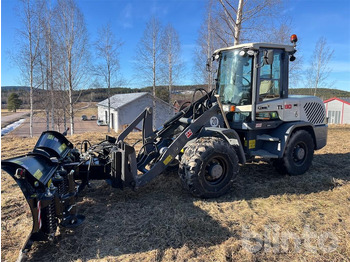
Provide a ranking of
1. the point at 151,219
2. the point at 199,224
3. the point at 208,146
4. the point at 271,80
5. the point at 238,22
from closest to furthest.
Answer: the point at 199,224
the point at 151,219
the point at 208,146
the point at 271,80
the point at 238,22

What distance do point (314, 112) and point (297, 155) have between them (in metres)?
1.29

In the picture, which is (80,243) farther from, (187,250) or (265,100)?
(265,100)

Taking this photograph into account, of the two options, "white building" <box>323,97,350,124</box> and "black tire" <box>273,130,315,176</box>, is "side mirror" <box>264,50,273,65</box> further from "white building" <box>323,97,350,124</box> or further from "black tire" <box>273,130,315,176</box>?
"white building" <box>323,97,350,124</box>

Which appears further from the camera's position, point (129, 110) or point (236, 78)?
point (129, 110)

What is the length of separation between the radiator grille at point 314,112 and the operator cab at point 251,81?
0.81 metres

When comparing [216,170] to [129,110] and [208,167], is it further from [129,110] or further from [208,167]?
[129,110]

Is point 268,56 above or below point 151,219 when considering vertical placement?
above

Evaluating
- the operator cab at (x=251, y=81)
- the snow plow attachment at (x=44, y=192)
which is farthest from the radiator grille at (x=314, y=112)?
the snow plow attachment at (x=44, y=192)

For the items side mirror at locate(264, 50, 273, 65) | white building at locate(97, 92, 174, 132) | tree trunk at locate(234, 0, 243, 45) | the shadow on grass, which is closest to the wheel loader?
side mirror at locate(264, 50, 273, 65)

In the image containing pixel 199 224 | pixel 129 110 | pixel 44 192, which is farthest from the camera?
pixel 129 110

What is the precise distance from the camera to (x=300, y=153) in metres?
5.75

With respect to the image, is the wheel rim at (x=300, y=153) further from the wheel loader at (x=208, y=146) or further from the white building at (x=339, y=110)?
the white building at (x=339, y=110)

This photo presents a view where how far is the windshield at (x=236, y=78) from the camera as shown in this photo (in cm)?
522

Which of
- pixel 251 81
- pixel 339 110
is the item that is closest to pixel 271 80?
pixel 251 81
